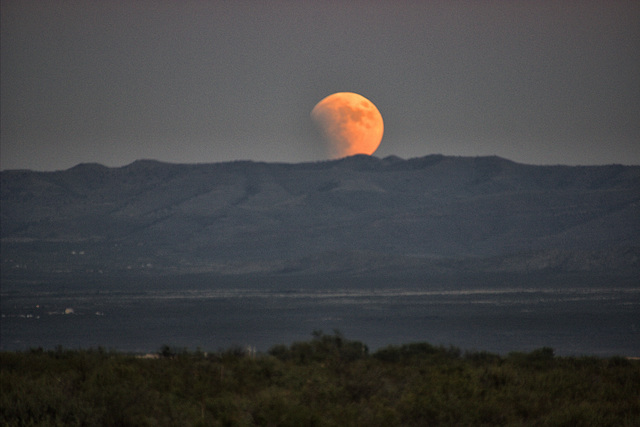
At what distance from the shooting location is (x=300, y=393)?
15.6m

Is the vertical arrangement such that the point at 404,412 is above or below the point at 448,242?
below

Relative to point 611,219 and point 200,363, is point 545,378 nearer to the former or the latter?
point 200,363

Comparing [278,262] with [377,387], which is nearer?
[377,387]

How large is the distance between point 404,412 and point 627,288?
432 ft

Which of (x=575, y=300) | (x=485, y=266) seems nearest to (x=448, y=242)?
(x=485, y=266)

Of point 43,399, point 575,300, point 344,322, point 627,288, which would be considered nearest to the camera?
point 43,399

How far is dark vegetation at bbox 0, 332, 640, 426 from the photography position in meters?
13.5

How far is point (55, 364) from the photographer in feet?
66.0

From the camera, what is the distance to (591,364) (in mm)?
22766

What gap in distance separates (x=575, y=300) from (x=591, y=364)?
96.8 m

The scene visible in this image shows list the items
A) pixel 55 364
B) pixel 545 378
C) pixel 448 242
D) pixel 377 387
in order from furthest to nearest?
1. pixel 448 242
2. pixel 55 364
3. pixel 545 378
4. pixel 377 387

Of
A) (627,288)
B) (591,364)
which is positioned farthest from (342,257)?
(591,364)

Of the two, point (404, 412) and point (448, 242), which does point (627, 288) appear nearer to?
point (448, 242)

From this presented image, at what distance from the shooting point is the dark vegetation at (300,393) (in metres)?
13.5
